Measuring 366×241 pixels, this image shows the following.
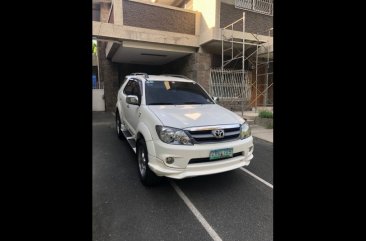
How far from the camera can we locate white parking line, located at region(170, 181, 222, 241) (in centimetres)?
242

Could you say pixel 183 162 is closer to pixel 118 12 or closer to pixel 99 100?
pixel 118 12

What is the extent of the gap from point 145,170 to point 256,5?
9.41 meters

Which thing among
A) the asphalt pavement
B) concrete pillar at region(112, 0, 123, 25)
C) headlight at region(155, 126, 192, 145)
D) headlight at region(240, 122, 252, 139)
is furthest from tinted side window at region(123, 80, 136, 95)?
concrete pillar at region(112, 0, 123, 25)

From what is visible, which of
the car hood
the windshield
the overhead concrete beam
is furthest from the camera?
the overhead concrete beam

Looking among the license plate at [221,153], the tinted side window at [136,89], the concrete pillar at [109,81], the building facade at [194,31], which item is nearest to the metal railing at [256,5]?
the building facade at [194,31]

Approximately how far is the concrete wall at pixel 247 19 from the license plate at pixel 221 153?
23.0ft

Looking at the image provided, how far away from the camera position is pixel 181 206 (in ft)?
9.71

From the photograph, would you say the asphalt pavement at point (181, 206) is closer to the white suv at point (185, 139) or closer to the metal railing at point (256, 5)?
the white suv at point (185, 139)

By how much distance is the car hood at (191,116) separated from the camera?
10.5ft

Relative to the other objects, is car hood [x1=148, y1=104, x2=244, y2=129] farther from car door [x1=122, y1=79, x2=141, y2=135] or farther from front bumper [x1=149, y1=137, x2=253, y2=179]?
car door [x1=122, y1=79, x2=141, y2=135]

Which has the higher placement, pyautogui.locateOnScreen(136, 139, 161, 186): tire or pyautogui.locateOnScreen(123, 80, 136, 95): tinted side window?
pyautogui.locateOnScreen(123, 80, 136, 95): tinted side window

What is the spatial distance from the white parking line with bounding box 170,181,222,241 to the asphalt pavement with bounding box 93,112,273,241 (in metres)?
0.02
